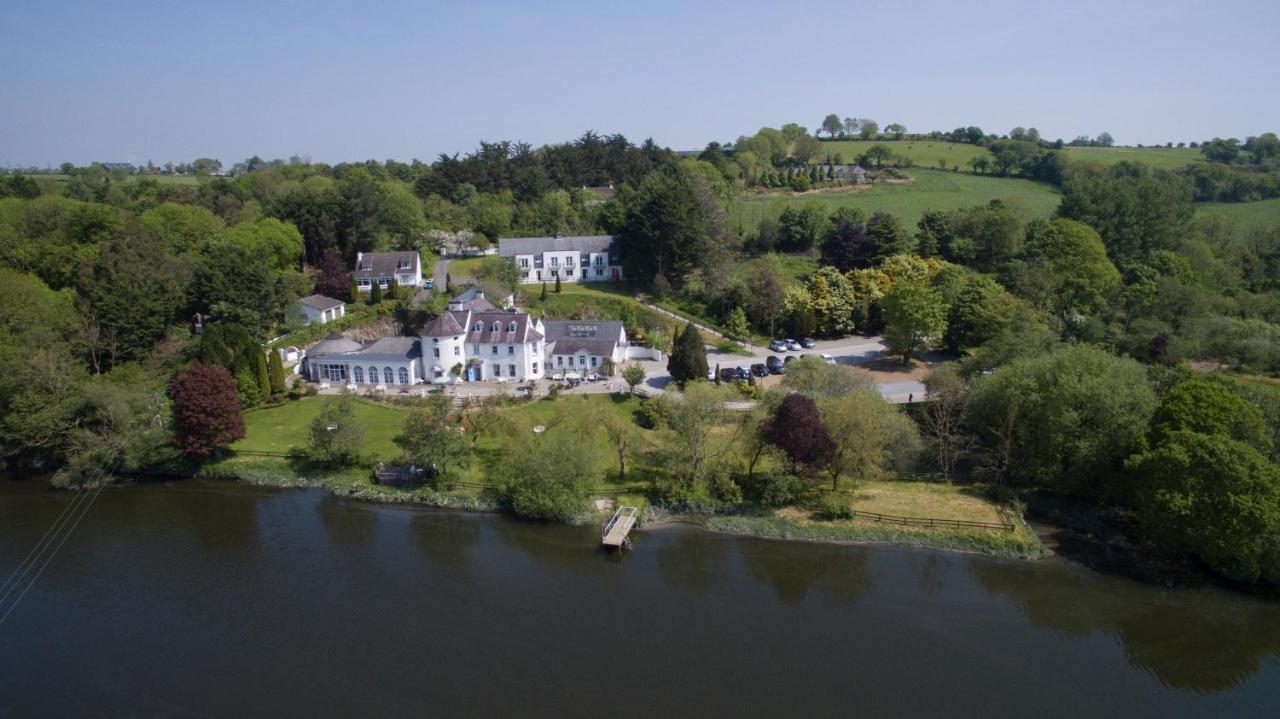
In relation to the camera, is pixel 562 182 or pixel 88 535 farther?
pixel 562 182

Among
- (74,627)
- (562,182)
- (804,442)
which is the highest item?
(562,182)

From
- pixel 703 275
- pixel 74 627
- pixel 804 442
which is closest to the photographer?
pixel 74 627

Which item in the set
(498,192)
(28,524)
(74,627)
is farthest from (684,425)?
(498,192)

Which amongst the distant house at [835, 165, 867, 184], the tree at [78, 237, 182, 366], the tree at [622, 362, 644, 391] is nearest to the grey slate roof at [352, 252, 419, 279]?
the tree at [78, 237, 182, 366]

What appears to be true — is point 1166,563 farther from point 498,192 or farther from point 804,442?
point 498,192

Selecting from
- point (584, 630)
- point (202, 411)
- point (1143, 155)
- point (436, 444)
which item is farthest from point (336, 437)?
point (1143, 155)
